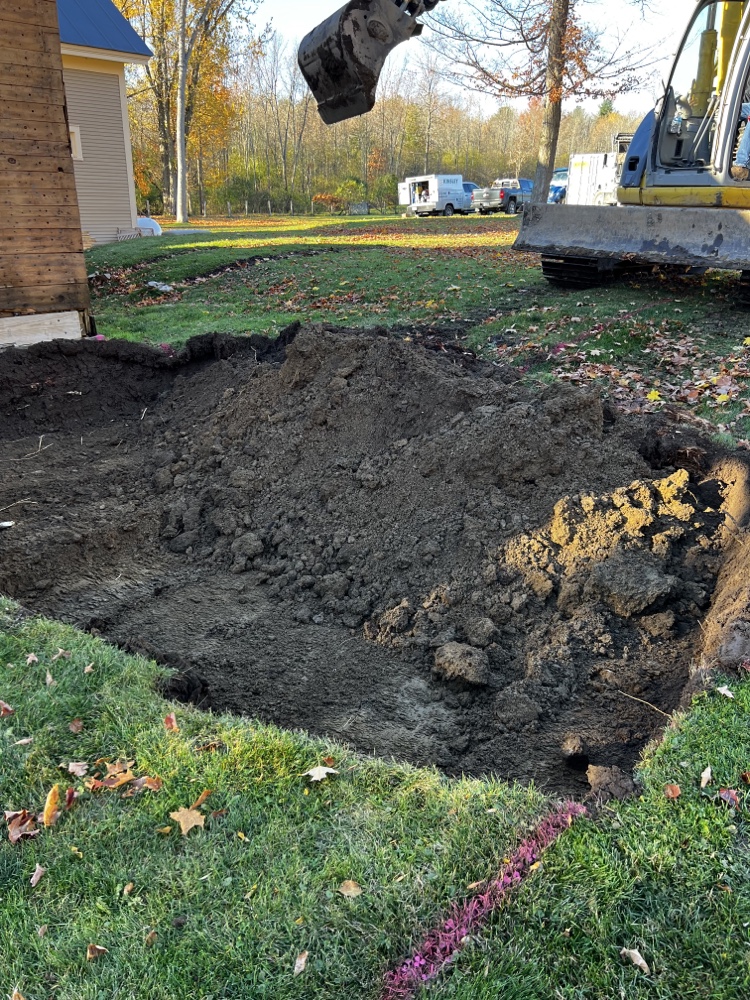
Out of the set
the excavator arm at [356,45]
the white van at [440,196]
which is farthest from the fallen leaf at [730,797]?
the white van at [440,196]

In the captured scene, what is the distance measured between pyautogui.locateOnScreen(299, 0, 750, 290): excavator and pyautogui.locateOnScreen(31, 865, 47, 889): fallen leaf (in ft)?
27.4

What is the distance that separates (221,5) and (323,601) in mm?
41619

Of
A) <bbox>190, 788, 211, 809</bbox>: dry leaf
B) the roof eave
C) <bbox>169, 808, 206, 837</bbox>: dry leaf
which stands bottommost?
<bbox>169, 808, 206, 837</bbox>: dry leaf

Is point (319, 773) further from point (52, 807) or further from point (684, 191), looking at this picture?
point (684, 191)

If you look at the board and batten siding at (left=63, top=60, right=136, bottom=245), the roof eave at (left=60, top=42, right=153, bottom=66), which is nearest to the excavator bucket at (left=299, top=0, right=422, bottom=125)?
the board and batten siding at (left=63, top=60, right=136, bottom=245)

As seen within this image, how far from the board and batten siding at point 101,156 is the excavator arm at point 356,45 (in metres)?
19.2

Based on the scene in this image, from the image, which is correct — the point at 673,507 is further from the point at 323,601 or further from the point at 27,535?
the point at 27,535

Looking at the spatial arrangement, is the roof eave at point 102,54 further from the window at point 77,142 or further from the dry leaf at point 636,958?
the dry leaf at point 636,958

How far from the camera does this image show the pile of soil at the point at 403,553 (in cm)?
345

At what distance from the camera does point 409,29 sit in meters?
5.06

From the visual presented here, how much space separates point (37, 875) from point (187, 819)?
49cm

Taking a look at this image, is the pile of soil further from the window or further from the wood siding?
the window

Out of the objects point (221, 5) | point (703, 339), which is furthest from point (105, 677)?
point (221, 5)

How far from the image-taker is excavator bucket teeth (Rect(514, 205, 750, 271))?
8125mm
